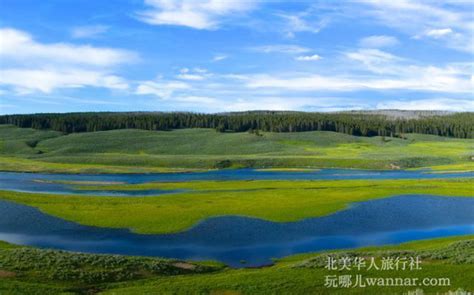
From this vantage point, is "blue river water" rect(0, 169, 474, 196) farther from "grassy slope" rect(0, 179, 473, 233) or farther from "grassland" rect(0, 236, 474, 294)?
"grassland" rect(0, 236, 474, 294)

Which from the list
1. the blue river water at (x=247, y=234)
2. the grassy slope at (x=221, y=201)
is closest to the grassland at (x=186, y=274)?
the blue river water at (x=247, y=234)

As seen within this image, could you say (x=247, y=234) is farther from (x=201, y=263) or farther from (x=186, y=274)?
(x=186, y=274)

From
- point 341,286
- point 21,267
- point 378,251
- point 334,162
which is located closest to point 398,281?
point 341,286

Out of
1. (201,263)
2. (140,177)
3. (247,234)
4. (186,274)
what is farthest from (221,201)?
(140,177)

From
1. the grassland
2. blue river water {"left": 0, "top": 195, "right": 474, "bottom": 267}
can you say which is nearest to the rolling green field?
the grassland

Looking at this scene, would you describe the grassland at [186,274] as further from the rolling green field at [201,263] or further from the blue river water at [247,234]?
the blue river water at [247,234]

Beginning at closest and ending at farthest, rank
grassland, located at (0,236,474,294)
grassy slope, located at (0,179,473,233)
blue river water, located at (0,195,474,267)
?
grassland, located at (0,236,474,294), blue river water, located at (0,195,474,267), grassy slope, located at (0,179,473,233)
